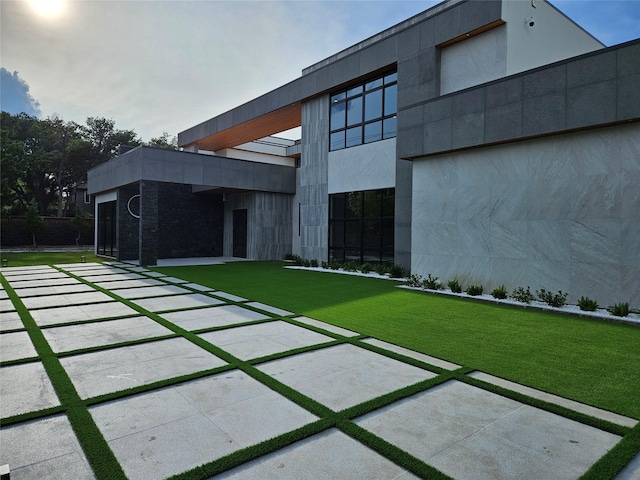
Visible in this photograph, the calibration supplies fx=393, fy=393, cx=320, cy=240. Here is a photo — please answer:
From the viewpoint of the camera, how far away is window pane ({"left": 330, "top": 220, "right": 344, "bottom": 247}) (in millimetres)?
16989

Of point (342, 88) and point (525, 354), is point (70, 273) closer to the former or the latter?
point (342, 88)

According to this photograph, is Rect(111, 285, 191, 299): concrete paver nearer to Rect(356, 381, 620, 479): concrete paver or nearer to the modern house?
the modern house

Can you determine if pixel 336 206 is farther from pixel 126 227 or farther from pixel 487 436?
pixel 487 436

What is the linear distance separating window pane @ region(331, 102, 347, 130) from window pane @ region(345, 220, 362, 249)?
14.0ft

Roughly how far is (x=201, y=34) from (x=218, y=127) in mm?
12788

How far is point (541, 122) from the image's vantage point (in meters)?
8.96

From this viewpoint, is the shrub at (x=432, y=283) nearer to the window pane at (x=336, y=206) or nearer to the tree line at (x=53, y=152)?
the window pane at (x=336, y=206)

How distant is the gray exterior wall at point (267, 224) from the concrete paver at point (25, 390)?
16.3m

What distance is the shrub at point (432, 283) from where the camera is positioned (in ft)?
36.1

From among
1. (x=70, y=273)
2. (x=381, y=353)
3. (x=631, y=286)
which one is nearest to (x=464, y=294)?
(x=631, y=286)

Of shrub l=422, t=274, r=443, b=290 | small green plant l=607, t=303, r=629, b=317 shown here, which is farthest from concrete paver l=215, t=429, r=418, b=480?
shrub l=422, t=274, r=443, b=290

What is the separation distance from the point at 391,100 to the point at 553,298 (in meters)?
9.36

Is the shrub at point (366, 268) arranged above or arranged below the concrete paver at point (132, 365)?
above

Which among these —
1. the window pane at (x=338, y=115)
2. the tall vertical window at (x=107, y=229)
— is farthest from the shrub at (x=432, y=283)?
the tall vertical window at (x=107, y=229)
